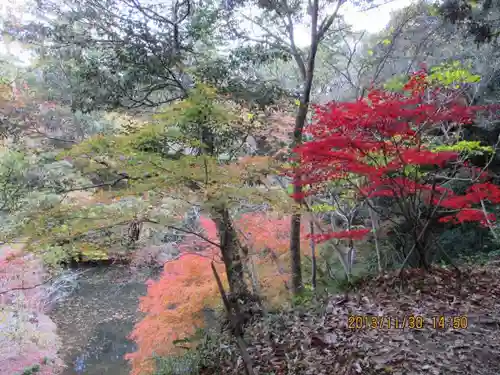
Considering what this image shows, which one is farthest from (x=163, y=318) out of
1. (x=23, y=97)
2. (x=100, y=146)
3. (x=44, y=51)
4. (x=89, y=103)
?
(x=23, y=97)

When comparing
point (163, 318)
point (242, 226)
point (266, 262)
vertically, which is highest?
point (242, 226)

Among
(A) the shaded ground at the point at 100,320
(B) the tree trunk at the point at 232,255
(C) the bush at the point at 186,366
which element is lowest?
(A) the shaded ground at the point at 100,320

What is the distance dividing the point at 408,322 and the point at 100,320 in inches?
457

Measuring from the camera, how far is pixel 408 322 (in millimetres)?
3781

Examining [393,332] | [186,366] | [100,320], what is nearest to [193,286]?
[186,366]

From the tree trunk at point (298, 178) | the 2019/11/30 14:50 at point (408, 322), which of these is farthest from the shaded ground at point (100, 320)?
the 2019/11/30 14:50 at point (408, 322)

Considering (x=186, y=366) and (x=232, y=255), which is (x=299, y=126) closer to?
(x=232, y=255)

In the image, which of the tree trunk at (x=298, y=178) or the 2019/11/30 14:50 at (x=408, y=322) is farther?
the tree trunk at (x=298, y=178)

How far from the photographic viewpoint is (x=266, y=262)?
27.4 ft

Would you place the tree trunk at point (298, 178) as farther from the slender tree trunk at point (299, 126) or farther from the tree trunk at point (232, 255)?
the tree trunk at point (232, 255)

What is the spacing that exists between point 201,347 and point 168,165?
2.91 meters

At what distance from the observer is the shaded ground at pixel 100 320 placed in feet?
35.4

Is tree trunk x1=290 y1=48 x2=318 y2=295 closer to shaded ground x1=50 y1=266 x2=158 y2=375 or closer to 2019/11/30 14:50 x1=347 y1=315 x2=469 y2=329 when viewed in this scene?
2019/11/30 14:50 x1=347 y1=315 x2=469 y2=329

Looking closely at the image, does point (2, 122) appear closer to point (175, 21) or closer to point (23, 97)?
point (23, 97)
